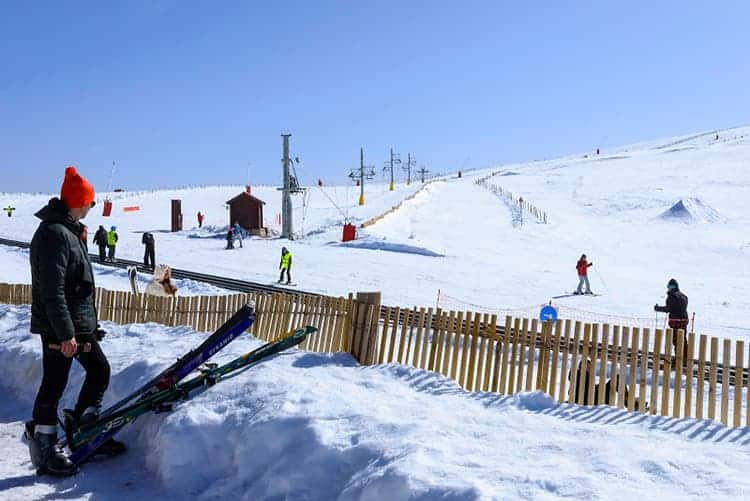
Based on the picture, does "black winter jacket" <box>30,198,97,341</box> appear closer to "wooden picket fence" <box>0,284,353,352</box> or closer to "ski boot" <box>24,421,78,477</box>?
"ski boot" <box>24,421,78,477</box>

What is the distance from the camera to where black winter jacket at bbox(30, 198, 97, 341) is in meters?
5.06

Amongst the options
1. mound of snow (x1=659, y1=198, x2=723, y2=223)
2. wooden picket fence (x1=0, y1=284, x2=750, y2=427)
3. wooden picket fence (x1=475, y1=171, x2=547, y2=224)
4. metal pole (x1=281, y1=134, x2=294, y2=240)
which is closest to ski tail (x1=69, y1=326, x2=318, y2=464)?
wooden picket fence (x1=0, y1=284, x2=750, y2=427)

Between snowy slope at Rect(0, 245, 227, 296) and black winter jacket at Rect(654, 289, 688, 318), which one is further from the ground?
black winter jacket at Rect(654, 289, 688, 318)

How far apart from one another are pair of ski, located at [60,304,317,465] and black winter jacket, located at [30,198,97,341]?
1001 mm

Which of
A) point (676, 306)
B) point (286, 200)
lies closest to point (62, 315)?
point (676, 306)

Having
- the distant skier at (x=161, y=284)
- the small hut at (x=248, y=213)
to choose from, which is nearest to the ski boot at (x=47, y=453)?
the distant skier at (x=161, y=284)

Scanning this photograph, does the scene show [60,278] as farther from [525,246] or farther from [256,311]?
[525,246]

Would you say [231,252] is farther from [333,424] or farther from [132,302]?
[333,424]

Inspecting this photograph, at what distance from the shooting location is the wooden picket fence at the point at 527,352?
21.5 ft

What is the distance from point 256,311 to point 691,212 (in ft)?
146

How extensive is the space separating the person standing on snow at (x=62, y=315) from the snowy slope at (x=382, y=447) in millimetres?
512

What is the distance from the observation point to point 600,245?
37156 millimetres

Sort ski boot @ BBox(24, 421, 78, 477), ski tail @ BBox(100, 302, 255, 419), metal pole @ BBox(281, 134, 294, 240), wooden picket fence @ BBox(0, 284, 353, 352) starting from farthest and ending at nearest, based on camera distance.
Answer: metal pole @ BBox(281, 134, 294, 240) < wooden picket fence @ BBox(0, 284, 353, 352) < ski tail @ BBox(100, 302, 255, 419) < ski boot @ BBox(24, 421, 78, 477)

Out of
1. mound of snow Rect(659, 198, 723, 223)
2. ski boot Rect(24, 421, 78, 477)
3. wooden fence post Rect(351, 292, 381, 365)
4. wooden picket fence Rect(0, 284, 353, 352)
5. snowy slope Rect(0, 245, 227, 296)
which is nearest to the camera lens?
ski boot Rect(24, 421, 78, 477)
